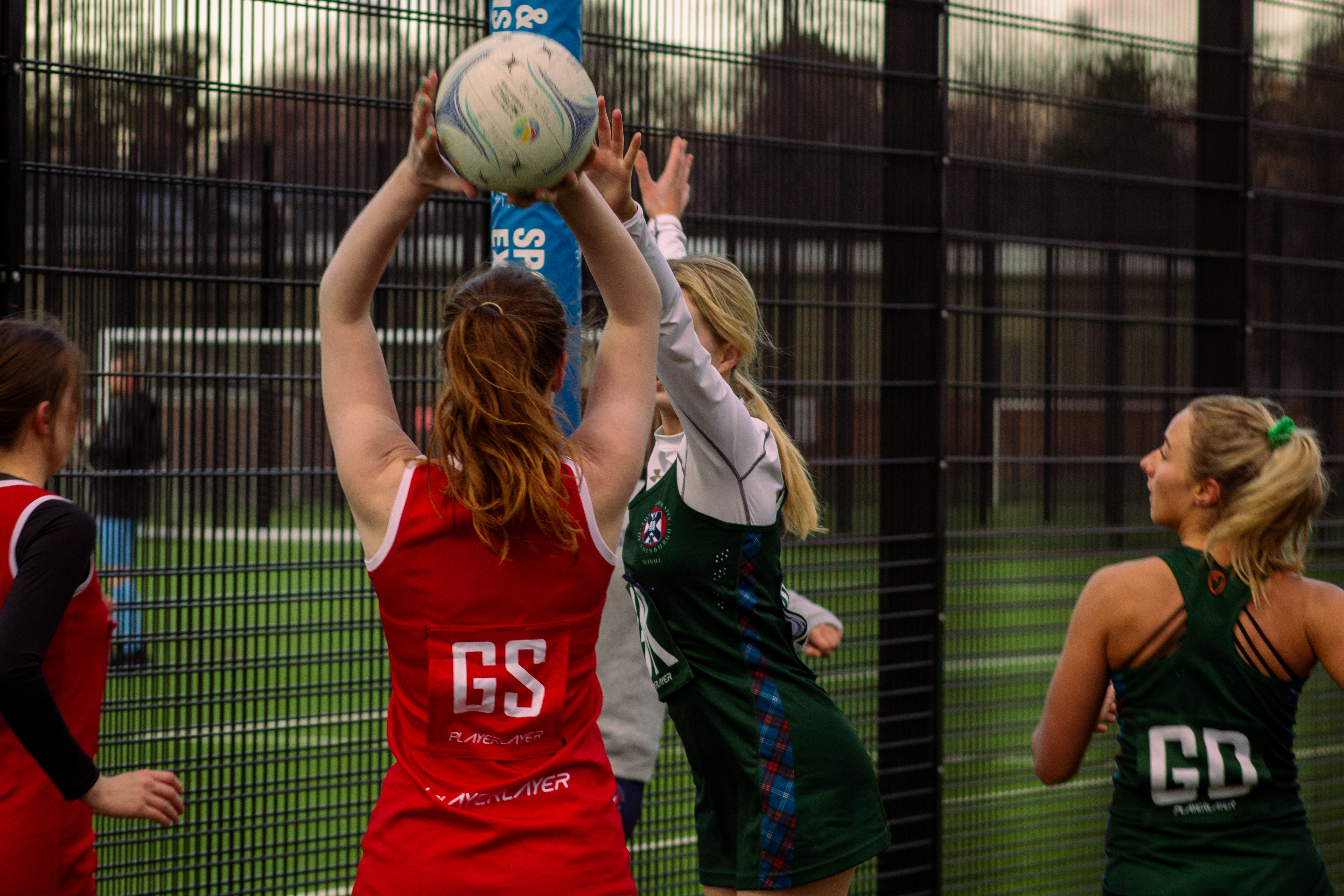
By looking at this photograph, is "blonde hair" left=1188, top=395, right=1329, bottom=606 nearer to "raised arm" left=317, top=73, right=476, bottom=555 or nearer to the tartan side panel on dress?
the tartan side panel on dress

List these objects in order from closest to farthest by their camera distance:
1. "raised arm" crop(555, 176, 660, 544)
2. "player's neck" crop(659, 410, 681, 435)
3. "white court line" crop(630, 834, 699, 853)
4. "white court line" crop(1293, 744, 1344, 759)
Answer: "raised arm" crop(555, 176, 660, 544) → "player's neck" crop(659, 410, 681, 435) → "white court line" crop(630, 834, 699, 853) → "white court line" crop(1293, 744, 1344, 759)

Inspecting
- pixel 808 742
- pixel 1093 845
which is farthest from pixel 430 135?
pixel 1093 845

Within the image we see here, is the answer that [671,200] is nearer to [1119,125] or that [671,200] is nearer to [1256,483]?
[1256,483]

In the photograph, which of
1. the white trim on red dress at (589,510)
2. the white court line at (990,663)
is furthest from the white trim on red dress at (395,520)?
the white court line at (990,663)

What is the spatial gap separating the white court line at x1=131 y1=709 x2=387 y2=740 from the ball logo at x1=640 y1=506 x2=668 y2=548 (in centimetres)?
145

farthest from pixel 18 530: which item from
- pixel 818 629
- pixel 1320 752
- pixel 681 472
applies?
pixel 1320 752

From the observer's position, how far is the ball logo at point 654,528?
2756 mm

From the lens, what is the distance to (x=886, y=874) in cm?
484

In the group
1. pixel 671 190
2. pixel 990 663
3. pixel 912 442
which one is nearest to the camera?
pixel 671 190

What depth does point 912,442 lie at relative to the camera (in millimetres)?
4961

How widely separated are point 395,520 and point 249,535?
2.09 metres

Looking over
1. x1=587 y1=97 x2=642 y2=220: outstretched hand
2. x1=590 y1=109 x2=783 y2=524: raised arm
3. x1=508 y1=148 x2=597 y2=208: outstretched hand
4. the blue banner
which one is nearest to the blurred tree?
the blue banner

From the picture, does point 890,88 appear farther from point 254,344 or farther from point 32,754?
point 32,754

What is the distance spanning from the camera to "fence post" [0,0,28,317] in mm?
3402
